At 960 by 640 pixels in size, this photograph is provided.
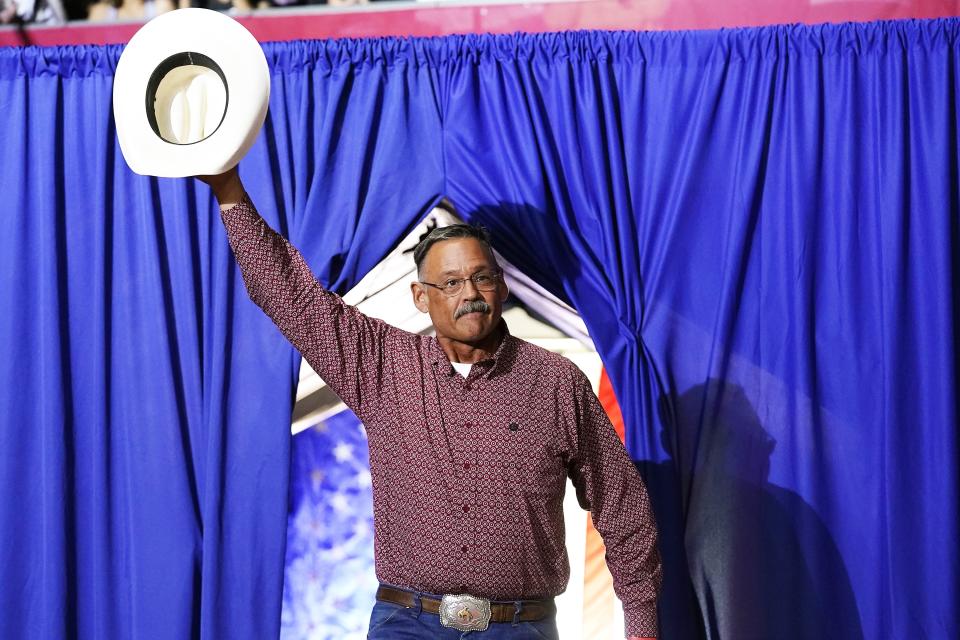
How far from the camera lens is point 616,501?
231 centimetres

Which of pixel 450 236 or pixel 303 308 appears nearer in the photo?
pixel 303 308

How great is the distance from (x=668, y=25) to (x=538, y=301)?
0.90 m

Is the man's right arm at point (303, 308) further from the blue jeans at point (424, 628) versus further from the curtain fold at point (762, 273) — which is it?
the curtain fold at point (762, 273)

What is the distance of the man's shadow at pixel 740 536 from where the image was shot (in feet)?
9.48

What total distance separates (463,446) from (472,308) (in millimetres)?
284

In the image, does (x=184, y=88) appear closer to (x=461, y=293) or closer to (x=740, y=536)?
(x=461, y=293)

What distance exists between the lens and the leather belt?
2104mm

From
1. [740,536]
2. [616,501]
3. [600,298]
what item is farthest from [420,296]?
[740,536]

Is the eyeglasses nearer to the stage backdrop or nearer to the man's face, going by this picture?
the man's face

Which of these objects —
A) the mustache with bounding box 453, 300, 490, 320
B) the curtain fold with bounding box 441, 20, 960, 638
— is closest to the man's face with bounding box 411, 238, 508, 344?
the mustache with bounding box 453, 300, 490, 320

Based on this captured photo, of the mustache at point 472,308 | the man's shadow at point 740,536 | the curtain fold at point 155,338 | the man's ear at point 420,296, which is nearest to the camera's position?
the mustache at point 472,308

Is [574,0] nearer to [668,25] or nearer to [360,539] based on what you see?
[668,25]

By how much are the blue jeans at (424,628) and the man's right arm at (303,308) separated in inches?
16.1

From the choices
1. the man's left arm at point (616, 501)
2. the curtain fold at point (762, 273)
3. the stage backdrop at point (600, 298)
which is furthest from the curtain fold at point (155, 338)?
the man's left arm at point (616, 501)
